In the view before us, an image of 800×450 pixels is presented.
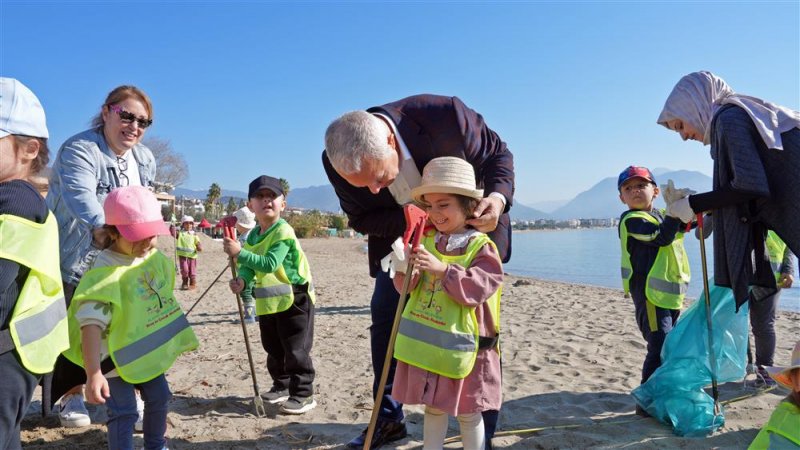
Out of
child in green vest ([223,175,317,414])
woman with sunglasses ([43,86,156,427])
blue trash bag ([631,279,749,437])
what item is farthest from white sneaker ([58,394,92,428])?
blue trash bag ([631,279,749,437])

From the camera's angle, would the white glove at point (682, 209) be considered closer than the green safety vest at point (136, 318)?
No

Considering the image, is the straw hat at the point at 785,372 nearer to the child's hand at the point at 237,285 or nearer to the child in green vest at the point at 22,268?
the child in green vest at the point at 22,268

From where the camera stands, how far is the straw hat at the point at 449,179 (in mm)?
2541

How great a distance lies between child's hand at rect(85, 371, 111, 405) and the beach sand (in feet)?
3.36

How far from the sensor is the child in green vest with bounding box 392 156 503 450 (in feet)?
8.18

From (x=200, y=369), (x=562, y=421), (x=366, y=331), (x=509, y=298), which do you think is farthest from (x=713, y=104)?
(x=509, y=298)

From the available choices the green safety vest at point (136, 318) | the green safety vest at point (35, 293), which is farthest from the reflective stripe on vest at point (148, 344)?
the green safety vest at point (35, 293)

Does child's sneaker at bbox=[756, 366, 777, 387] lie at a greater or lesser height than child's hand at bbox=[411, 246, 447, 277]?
lesser

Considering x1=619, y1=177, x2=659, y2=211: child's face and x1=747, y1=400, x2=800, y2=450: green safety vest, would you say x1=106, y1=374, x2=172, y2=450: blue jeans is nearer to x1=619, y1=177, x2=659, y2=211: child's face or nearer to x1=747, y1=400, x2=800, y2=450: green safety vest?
x1=747, y1=400, x2=800, y2=450: green safety vest

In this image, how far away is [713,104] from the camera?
2965mm

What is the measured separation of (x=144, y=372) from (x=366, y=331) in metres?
4.74

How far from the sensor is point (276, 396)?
4164 mm

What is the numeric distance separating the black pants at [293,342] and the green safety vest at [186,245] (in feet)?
28.4

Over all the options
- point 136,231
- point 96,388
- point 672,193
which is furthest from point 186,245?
point 672,193
